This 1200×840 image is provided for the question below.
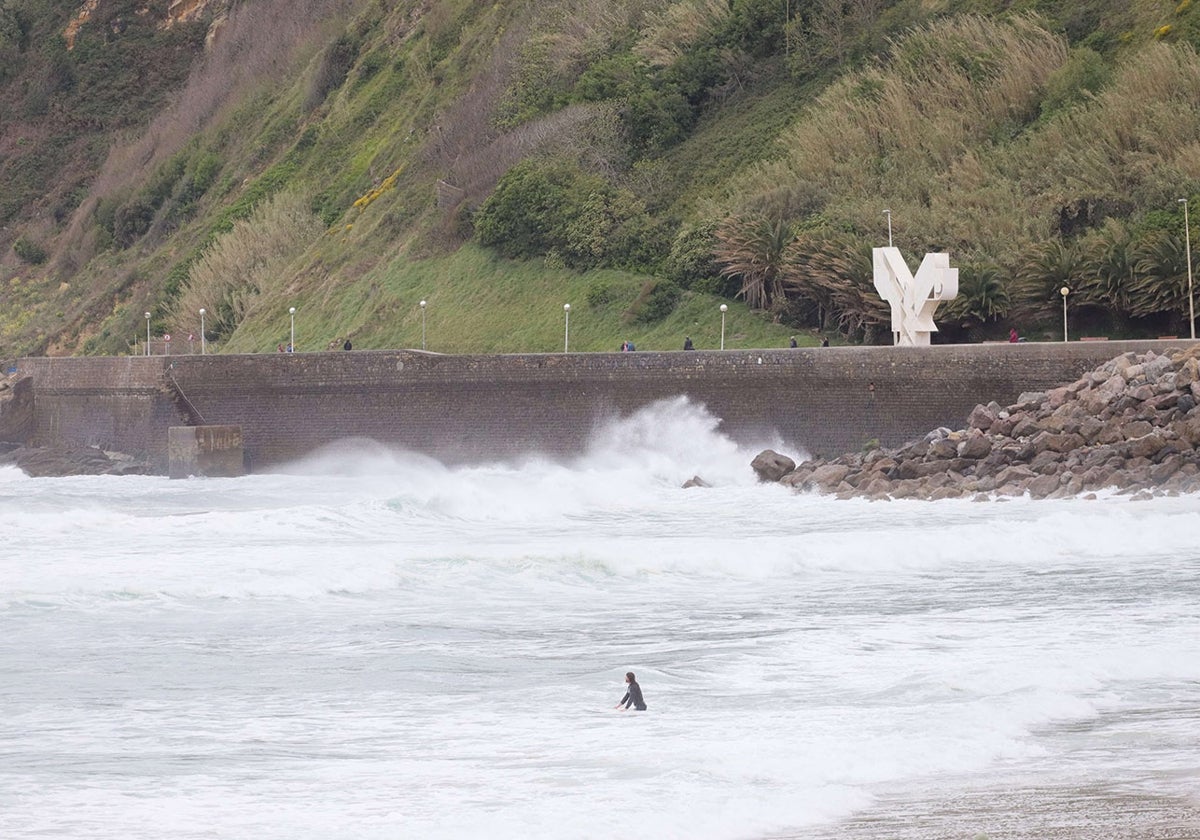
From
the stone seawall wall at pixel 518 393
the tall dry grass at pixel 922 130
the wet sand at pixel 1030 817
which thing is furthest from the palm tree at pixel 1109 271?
the wet sand at pixel 1030 817

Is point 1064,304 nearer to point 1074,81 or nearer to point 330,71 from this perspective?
point 1074,81

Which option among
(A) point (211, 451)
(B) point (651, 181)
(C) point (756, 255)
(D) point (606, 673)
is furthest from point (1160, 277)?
(D) point (606, 673)

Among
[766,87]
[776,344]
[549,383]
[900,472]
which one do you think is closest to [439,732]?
[900,472]

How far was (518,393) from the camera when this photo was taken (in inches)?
1298

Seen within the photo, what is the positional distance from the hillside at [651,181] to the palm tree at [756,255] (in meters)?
0.08

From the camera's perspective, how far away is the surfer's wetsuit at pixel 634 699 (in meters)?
13.4

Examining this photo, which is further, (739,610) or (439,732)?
(739,610)

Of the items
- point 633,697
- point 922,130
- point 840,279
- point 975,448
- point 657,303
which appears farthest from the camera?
point 922,130

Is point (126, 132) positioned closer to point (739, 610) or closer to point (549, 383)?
point (549, 383)

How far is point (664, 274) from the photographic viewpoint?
40625mm

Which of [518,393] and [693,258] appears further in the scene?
[693,258]

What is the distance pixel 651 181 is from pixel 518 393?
13612 millimetres

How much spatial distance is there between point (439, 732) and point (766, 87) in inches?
1458

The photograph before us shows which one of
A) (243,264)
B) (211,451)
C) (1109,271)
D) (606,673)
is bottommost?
(606,673)
